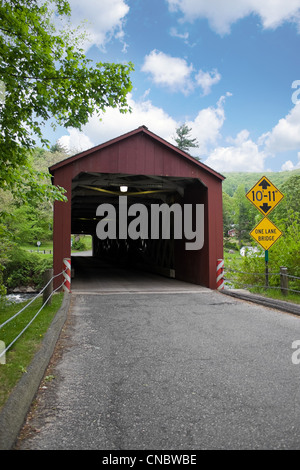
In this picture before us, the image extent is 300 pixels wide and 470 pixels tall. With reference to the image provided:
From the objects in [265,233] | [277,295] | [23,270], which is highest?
[265,233]

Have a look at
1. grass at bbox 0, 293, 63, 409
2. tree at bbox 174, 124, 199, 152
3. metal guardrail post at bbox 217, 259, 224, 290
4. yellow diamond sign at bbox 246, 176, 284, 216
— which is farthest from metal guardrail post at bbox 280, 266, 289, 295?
tree at bbox 174, 124, 199, 152

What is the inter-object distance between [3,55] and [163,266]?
12.2 m

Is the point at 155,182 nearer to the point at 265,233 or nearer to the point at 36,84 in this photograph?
the point at 265,233

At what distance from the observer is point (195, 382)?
11.0 feet

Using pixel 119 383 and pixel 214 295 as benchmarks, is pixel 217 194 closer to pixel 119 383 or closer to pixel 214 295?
pixel 214 295

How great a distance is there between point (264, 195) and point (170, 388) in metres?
7.24

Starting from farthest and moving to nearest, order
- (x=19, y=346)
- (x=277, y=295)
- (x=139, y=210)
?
(x=139, y=210), (x=277, y=295), (x=19, y=346)

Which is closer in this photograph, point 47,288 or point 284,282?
point 47,288

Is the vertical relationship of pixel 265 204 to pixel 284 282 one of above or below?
above

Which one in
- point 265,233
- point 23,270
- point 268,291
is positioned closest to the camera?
point 265,233

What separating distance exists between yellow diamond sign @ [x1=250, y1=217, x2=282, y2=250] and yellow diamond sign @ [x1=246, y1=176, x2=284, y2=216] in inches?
17.6

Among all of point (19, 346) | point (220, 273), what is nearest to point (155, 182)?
point (220, 273)

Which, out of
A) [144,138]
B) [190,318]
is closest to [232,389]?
[190,318]

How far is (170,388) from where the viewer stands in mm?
3209
